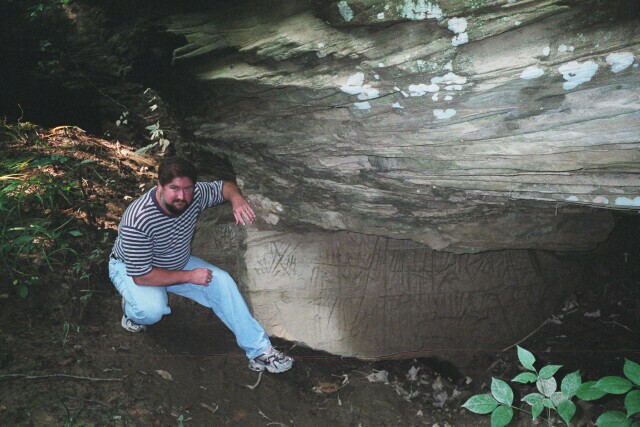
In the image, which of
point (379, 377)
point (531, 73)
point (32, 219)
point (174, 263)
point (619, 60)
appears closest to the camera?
point (619, 60)

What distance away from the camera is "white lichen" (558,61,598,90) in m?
2.63

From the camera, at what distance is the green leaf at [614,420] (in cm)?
207

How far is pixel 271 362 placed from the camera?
14.0 ft

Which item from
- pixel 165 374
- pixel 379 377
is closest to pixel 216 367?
pixel 165 374

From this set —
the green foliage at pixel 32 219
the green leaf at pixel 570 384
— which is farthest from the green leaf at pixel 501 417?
the green foliage at pixel 32 219

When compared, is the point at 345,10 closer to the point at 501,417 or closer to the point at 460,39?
the point at 460,39

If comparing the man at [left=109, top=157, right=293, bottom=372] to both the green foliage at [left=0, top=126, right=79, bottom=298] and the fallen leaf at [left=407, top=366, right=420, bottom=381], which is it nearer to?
the green foliage at [left=0, top=126, right=79, bottom=298]

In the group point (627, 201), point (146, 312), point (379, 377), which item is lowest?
point (379, 377)

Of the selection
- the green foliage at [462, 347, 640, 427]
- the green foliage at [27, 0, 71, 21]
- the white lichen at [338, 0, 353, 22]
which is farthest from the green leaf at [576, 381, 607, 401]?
the green foliage at [27, 0, 71, 21]

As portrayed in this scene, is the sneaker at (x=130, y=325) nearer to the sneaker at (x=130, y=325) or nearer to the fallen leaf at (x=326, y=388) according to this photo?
the sneaker at (x=130, y=325)

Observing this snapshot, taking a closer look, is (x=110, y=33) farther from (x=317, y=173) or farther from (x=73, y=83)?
(x=317, y=173)

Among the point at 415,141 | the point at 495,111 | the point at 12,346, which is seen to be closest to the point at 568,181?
the point at 495,111

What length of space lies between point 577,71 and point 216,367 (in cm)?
320

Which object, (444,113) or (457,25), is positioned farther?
(444,113)
